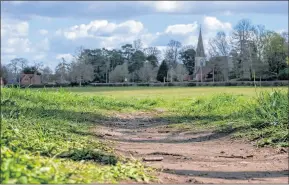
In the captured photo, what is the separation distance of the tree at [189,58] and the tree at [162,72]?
16.7 meters

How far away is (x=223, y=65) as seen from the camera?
3701 inches

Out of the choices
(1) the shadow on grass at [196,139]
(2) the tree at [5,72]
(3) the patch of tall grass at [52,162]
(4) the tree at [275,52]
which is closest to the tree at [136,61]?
(4) the tree at [275,52]

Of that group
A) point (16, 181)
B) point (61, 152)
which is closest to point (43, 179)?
point (16, 181)

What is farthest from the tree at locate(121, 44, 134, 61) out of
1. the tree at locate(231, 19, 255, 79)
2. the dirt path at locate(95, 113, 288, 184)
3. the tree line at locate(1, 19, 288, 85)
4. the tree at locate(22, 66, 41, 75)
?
the dirt path at locate(95, 113, 288, 184)

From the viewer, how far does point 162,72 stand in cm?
10975

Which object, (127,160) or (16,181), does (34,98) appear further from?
(16,181)

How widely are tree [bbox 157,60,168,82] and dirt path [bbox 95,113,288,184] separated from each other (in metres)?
93.6

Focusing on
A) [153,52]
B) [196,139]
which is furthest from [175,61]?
[196,139]

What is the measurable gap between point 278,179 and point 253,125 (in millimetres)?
5267

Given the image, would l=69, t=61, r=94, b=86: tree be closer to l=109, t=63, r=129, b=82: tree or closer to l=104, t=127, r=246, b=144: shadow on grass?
l=109, t=63, r=129, b=82: tree

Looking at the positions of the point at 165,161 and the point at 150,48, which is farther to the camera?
the point at 150,48

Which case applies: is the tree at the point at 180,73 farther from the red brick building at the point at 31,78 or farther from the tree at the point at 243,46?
the red brick building at the point at 31,78

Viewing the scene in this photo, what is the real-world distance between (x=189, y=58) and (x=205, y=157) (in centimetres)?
12362

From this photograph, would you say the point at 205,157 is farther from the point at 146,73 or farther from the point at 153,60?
the point at 153,60
